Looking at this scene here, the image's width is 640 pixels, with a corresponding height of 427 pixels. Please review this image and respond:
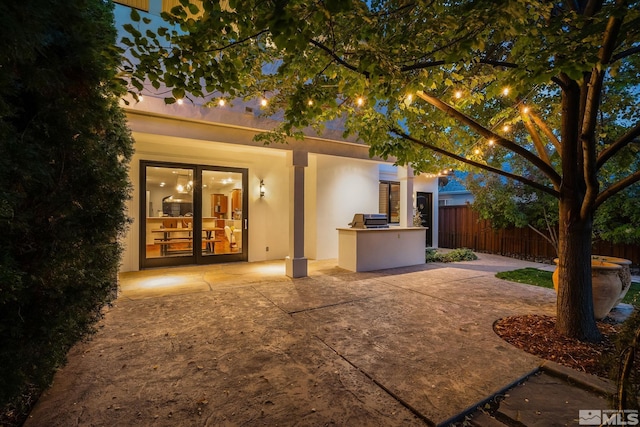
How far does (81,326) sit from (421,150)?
13.2ft

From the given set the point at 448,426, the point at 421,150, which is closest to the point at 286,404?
the point at 448,426

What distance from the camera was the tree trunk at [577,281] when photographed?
3074 mm

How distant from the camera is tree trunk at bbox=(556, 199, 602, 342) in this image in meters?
3.07

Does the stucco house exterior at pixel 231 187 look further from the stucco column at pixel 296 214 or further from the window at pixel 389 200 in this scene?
the window at pixel 389 200

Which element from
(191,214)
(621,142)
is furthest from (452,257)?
(191,214)

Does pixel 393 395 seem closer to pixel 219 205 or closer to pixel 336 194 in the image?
pixel 219 205

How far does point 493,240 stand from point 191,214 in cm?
972

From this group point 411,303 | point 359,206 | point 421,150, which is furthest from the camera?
point 359,206

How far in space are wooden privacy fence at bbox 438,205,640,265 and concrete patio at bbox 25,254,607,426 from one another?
445cm

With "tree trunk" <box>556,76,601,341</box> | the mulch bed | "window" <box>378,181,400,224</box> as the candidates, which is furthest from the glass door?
"tree trunk" <box>556,76,601,341</box>

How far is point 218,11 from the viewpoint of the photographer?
188 centimetres

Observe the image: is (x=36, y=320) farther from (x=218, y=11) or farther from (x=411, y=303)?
(x=411, y=303)

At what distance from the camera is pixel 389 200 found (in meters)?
10.2

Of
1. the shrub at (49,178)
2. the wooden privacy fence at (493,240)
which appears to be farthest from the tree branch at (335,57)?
the wooden privacy fence at (493,240)
